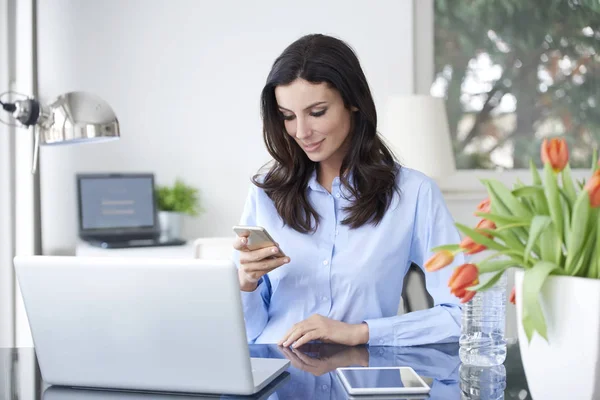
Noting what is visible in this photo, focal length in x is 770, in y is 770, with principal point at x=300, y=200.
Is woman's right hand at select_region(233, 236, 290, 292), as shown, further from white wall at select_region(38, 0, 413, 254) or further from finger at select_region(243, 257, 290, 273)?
white wall at select_region(38, 0, 413, 254)

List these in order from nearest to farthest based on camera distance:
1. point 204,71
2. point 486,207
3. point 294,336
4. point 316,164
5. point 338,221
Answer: point 486,207 → point 294,336 → point 338,221 → point 316,164 → point 204,71

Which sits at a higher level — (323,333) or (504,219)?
(504,219)

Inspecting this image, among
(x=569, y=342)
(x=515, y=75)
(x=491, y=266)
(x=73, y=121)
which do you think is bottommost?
(x=569, y=342)

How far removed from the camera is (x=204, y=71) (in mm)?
3580

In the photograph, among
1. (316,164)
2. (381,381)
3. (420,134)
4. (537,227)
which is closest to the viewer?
(537,227)

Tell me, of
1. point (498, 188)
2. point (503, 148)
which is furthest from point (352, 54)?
point (503, 148)

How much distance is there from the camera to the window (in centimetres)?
383

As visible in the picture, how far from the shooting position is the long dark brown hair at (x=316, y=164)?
1.86 metres

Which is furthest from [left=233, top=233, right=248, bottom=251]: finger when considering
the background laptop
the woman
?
the background laptop

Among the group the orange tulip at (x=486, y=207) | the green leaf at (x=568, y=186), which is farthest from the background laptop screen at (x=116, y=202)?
the green leaf at (x=568, y=186)

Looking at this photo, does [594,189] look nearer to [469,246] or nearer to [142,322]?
[469,246]

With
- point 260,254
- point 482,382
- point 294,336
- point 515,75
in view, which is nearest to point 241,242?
point 260,254

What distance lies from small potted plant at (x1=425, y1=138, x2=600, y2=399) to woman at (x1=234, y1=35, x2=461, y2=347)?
717 millimetres

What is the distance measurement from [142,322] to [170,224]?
230cm
